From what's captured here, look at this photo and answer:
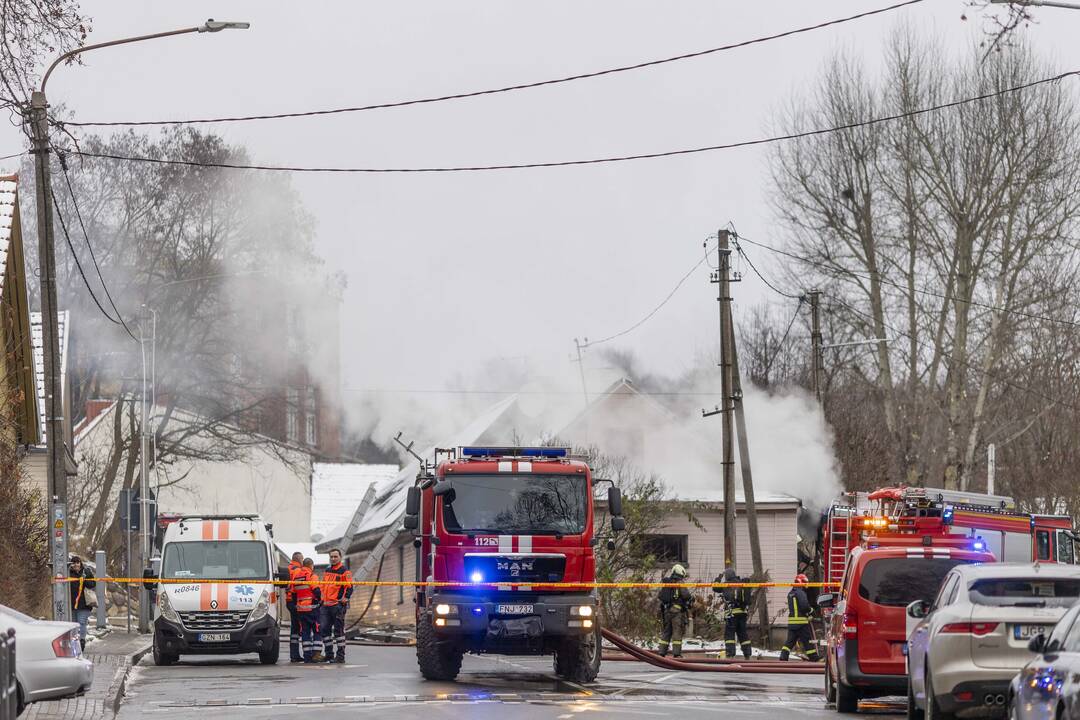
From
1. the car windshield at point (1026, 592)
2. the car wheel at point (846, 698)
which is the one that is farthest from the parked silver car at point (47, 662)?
the car windshield at point (1026, 592)

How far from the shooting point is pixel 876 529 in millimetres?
26641

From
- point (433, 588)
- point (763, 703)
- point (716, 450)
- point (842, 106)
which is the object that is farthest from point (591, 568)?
point (842, 106)

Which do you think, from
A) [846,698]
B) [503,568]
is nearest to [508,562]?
[503,568]

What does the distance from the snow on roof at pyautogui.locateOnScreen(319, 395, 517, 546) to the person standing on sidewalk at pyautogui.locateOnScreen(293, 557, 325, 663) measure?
1772 cm

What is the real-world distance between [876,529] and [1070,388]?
27.3 meters

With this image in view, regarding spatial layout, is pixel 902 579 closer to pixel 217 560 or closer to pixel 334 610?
pixel 334 610

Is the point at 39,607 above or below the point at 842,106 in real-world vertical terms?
below

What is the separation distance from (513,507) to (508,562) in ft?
2.32

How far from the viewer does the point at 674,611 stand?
28922 mm

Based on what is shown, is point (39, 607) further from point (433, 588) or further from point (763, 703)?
point (763, 703)

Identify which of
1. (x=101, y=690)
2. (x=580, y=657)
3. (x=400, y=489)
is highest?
(x=400, y=489)

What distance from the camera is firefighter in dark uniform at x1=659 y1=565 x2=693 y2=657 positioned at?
28.9 meters

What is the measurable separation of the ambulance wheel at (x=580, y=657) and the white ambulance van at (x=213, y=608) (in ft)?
20.1

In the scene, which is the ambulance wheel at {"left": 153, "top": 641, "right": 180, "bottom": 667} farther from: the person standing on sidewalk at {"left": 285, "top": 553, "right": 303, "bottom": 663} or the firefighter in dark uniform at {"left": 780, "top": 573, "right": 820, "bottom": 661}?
the firefighter in dark uniform at {"left": 780, "top": 573, "right": 820, "bottom": 661}
